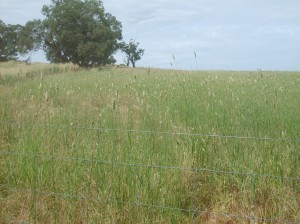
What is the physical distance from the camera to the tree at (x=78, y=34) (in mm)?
37969

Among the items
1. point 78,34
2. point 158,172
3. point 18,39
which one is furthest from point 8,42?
point 158,172

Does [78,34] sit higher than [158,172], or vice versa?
[78,34]

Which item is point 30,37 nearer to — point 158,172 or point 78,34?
point 78,34

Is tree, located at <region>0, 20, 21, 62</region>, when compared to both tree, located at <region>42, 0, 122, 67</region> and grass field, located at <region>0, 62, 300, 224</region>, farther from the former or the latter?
grass field, located at <region>0, 62, 300, 224</region>

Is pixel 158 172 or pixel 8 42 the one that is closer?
pixel 158 172

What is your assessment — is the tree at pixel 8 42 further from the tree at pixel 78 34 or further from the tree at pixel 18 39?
the tree at pixel 78 34

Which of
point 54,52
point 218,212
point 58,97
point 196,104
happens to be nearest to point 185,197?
point 218,212

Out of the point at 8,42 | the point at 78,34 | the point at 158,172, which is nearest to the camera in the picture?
the point at 158,172

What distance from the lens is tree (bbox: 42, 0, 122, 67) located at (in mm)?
37969

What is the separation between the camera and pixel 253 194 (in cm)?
356

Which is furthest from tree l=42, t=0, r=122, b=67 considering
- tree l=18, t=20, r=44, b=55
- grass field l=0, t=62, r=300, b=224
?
grass field l=0, t=62, r=300, b=224

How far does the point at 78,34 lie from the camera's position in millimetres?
38062

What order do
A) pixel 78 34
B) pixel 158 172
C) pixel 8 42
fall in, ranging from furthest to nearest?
pixel 8 42 → pixel 78 34 → pixel 158 172

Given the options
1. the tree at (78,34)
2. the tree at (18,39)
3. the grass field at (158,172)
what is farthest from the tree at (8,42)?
the grass field at (158,172)
